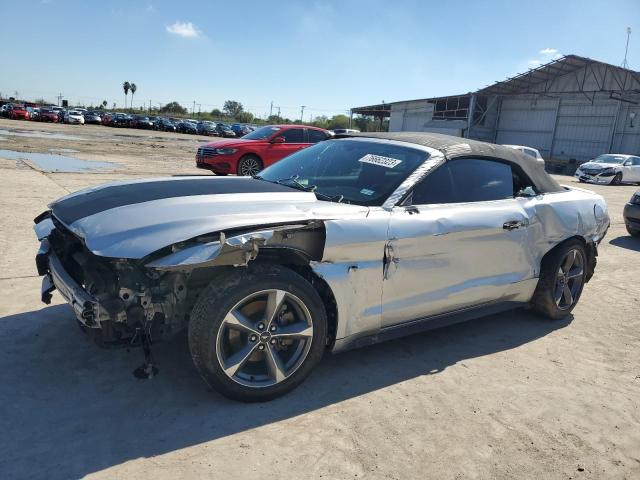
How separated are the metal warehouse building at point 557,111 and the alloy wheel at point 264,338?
36.1 meters

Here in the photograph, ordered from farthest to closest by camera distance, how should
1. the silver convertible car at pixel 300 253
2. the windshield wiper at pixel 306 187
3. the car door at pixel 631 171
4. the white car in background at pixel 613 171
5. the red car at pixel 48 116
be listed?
the red car at pixel 48 116 < the car door at pixel 631 171 < the white car in background at pixel 613 171 < the windshield wiper at pixel 306 187 < the silver convertible car at pixel 300 253

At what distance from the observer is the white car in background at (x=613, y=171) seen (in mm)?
23016

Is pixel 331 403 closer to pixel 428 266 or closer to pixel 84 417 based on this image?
pixel 428 266

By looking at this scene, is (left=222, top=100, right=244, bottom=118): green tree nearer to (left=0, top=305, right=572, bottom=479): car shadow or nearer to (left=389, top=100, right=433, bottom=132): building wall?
(left=389, top=100, right=433, bottom=132): building wall

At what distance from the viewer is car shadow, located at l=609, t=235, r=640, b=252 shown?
8.50 m

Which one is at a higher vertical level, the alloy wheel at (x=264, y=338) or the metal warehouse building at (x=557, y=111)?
the metal warehouse building at (x=557, y=111)

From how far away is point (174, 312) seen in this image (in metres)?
2.90

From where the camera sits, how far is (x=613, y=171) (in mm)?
22922

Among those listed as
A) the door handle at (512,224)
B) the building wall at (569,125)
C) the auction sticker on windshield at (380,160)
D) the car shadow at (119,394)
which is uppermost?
the building wall at (569,125)

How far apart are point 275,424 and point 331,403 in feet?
1.34

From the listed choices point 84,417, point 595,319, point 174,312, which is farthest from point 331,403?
point 595,319

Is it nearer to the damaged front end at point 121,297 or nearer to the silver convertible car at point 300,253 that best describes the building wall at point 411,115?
the silver convertible car at point 300,253

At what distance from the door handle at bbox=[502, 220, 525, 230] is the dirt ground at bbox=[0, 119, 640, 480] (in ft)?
3.17

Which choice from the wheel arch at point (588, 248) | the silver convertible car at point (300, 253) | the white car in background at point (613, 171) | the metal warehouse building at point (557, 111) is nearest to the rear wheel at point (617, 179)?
the white car in background at point (613, 171)
